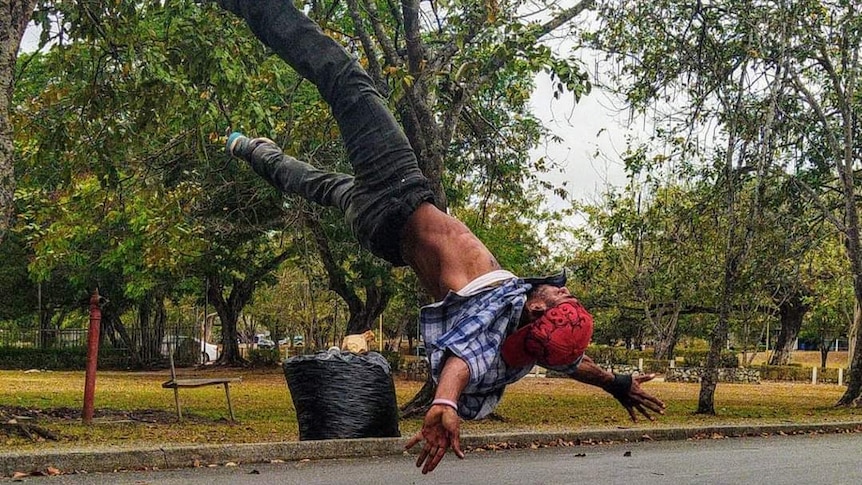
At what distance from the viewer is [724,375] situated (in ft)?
119

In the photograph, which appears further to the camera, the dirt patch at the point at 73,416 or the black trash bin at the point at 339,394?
the dirt patch at the point at 73,416

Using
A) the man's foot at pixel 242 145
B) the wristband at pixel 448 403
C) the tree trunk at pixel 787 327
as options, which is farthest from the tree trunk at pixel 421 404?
the tree trunk at pixel 787 327

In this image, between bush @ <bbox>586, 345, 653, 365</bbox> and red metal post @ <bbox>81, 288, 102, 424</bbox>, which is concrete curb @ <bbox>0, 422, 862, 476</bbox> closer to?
red metal post @ <bbox>81, 288, 102, 424</bbox>

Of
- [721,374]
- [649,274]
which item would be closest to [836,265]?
[721,374]

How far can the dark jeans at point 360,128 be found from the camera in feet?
15.2

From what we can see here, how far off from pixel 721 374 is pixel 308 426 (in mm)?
29503

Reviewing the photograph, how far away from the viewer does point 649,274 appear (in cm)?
2044

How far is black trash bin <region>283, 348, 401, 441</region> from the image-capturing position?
31.9 ft

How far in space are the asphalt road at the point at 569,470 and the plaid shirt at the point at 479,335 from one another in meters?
3.69

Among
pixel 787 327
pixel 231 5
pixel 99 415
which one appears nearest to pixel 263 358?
pixel 99 415

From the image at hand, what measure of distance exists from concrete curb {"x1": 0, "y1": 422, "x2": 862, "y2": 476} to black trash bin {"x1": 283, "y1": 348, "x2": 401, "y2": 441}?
9.3 inches

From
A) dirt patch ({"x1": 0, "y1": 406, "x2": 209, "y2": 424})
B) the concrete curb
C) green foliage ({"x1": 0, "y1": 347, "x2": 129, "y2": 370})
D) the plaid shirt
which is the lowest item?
green foliage ({"x1": 0, "y1": 347, "x2": 129, "y2": 370})

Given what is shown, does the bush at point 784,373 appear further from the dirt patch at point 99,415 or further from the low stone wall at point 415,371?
the dirt patch at point 99,415

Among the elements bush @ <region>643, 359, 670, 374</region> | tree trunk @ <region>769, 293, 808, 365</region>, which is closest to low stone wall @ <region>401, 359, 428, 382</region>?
bush @ <region>643, 359, 670, 374</region>
